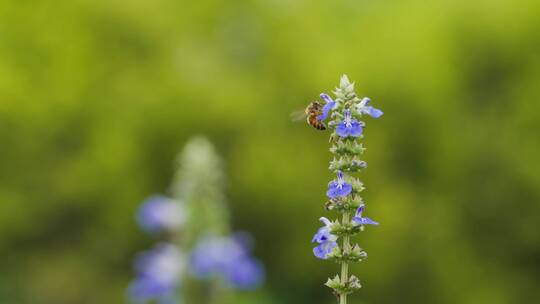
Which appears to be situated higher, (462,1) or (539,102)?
(462,1)

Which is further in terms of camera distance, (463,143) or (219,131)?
(219,131)

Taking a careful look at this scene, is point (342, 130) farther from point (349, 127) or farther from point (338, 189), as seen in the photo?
point (338, 189)

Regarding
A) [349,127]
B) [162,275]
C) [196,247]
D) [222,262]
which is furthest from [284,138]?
[349,127]

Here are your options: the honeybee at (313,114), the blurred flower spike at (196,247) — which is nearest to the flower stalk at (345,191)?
the honeybee at (313,114)

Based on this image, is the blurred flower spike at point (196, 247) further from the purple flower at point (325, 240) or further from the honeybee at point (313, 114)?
the purple flower at point (325, 240)

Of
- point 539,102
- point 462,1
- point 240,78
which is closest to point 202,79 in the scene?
point 240,78

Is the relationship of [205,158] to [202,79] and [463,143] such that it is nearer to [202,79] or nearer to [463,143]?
[463,143]
